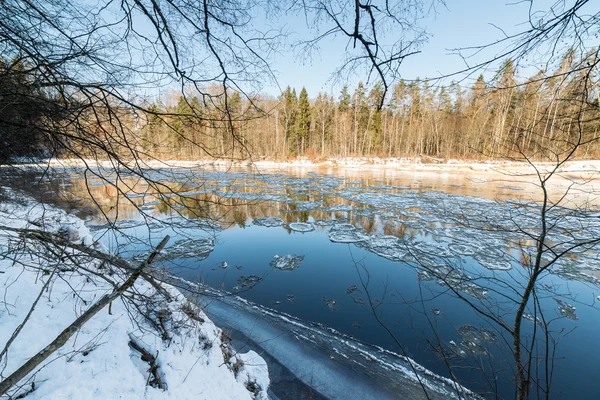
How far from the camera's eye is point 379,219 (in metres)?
9.63

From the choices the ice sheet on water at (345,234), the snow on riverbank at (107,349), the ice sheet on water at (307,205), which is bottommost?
the ice sheet on water at (345,234)

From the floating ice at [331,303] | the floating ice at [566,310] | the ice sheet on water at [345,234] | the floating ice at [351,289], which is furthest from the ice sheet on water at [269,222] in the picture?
the floating ice at [566,310]

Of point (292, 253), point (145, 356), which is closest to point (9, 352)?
point (145, 356)

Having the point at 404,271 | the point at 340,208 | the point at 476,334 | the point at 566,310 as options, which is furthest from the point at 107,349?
the point at 340,208

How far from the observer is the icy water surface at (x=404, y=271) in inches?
76.6

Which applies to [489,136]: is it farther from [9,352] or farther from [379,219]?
[379,219]

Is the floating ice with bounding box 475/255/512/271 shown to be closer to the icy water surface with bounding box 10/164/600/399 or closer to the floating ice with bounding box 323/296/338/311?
the icy water surface with bounding box 10/164/600/399

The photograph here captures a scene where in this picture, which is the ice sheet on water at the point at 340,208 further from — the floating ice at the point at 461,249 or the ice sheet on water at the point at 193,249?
the ice sheet on water at the point at 193,249

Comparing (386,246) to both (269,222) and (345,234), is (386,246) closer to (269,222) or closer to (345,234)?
(345,234)

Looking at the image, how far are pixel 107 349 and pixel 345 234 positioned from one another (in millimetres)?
6847

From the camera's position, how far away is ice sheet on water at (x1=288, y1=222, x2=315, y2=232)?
352 inches

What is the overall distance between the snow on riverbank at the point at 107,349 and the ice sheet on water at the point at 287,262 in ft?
9.55

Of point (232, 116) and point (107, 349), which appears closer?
point (232, 116)

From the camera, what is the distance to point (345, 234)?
8.27m
